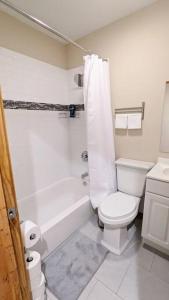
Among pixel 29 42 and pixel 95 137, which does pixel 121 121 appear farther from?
pixel 29 42

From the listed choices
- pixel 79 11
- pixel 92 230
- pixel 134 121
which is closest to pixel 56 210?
pixel 92 230

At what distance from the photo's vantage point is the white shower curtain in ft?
5.67

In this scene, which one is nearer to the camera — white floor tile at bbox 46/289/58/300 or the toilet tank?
white floor tile at bbox 46/289/58/300

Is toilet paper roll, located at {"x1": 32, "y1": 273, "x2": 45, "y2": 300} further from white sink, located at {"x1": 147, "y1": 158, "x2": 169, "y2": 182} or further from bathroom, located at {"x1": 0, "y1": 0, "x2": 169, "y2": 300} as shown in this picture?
white sink, located at {"x1": 147, "y1": 158, "x2": 169, "y2": 182}

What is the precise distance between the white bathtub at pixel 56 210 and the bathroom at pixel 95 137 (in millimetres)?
14

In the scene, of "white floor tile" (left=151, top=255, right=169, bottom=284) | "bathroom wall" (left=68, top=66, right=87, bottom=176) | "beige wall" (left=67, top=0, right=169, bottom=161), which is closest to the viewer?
"white floor tile" (left=151, top=255, right=169, bottom=284)

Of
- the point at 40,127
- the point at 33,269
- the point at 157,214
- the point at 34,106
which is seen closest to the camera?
the point at 33,269

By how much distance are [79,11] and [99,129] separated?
125 centimetres

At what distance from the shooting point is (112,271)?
53.6 inches

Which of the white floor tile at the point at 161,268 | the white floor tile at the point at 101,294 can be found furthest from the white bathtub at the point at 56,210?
the white floor tile at the point at 161,268

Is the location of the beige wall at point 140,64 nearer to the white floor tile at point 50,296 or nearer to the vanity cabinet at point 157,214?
the vanity cabinet at point 157,214

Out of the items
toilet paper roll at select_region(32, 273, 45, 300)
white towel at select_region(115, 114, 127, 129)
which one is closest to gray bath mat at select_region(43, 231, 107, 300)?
toilet paper roll at select_region(32, 273, 45, 300)

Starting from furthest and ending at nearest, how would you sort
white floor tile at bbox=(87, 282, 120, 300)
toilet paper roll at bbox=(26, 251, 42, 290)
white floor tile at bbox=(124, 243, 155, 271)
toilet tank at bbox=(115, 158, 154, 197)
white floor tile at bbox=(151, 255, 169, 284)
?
toilet tank at bbox=(115, 158, 154, 197) → white floor tile at bbox=(124, 243, 155, 271) → white floor tile at bbox=(151, 255, 169, 284) → white floor tile at bbox=(87, 282, 120, 300) → toilet paper roll at bbox=(26, 251, 42, 290)

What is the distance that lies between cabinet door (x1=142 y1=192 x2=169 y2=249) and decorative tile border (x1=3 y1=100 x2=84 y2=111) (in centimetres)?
157
